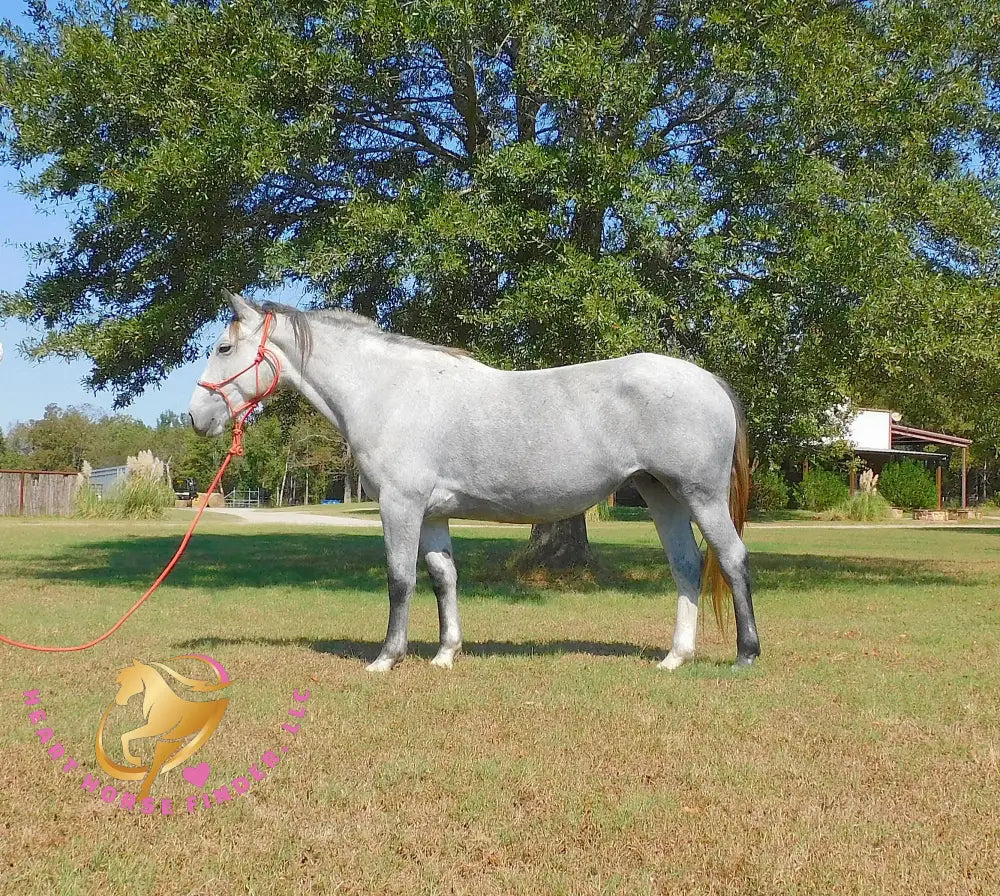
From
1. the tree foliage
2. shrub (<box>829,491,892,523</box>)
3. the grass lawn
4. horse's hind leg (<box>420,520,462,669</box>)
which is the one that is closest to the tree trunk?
the tree foliage

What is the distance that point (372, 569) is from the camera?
15508 millimetres

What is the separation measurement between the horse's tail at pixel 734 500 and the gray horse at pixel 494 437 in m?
0.01

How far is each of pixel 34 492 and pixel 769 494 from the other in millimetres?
28738

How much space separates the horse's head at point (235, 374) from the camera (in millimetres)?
6977

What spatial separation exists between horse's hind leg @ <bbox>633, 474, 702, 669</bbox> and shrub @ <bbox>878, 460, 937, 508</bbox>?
36023 mm

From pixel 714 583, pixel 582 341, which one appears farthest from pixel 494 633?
pixel 582 341

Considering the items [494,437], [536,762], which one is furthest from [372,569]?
[536,762]

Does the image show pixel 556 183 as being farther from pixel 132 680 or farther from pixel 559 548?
pixel 132 680

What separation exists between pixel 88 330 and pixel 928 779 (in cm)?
1133

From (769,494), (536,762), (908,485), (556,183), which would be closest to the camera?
(536,762)

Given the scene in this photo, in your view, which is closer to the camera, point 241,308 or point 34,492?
point 241,308

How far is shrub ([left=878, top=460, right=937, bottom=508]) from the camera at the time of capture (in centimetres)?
4006

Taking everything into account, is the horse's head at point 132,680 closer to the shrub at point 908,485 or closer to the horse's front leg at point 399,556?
the horse's front leg at point 399,556

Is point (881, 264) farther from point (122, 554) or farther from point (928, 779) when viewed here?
point (122, 554)
